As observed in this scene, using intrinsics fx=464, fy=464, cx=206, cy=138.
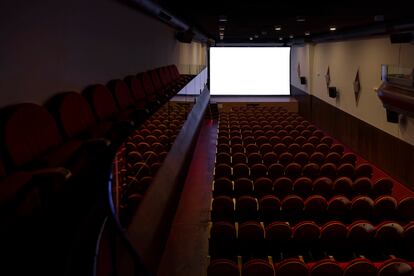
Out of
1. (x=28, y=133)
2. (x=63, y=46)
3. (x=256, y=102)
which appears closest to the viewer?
(x=28, y=133)

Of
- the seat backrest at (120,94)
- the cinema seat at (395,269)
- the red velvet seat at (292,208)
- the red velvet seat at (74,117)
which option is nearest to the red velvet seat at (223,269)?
the cinema seat at (395,269)

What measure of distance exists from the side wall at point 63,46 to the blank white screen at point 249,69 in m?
16.4

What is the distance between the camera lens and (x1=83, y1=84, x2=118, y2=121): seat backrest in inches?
244

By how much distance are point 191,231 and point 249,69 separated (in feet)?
66.2

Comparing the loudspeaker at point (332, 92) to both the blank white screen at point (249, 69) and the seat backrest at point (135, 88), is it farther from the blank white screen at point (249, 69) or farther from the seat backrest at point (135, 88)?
the seat backrest at point (135, 88)

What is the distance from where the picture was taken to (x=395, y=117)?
38.4ft

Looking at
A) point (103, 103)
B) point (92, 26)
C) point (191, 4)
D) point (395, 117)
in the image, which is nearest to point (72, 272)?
point (103, 103)

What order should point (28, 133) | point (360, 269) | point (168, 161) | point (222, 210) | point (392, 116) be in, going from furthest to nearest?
point (392, 116), point (168, 161), point (222, 210), point (360, 269), point (28, 133)

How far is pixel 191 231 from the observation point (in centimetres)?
720

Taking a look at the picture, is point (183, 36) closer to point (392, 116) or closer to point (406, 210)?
point (392, 116)

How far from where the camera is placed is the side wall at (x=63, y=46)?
14.6ft

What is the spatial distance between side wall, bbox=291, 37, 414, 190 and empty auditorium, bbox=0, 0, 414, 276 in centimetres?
7

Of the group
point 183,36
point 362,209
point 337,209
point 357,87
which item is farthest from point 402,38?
point 183,36

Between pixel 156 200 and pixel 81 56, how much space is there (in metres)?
2.30
